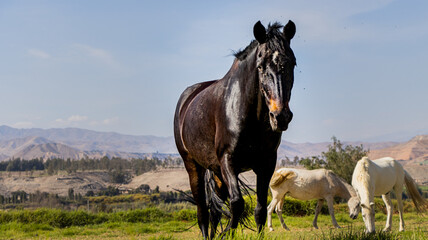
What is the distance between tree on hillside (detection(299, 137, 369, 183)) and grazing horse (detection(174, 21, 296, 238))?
25.8 meters

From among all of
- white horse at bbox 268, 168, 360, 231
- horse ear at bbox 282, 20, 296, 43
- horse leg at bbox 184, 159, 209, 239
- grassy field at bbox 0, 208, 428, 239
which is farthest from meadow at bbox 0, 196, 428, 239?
horse ear at bbox 282, 20, 296, 43

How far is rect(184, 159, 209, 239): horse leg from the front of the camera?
4.88 m

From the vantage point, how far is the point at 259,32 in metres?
3.37

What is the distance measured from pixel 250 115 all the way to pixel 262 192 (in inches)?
32.7

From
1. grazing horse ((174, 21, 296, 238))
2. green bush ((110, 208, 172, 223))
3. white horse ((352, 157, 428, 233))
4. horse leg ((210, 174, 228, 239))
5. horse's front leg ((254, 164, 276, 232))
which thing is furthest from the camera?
green bush ((110, 208, 172, 223))

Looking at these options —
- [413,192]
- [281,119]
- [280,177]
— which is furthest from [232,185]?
[413,192]

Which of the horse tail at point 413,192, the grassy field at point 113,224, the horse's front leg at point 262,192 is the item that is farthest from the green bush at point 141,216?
the horse's front leg at point 262,192

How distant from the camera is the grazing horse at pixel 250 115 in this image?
3.15 metres

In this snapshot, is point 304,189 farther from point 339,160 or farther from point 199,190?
point 339,160

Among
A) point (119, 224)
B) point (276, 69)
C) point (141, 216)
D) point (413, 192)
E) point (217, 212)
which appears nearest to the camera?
point (276, 69)

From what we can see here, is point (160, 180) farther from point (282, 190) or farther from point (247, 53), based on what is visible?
point (247, 53)

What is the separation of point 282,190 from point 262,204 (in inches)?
395

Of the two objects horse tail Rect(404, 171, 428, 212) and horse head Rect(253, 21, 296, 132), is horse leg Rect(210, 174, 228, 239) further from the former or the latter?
horse tail Rect(404, 171, 428, 212)

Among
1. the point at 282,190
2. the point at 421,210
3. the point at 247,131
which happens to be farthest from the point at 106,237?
the point at 421,210
